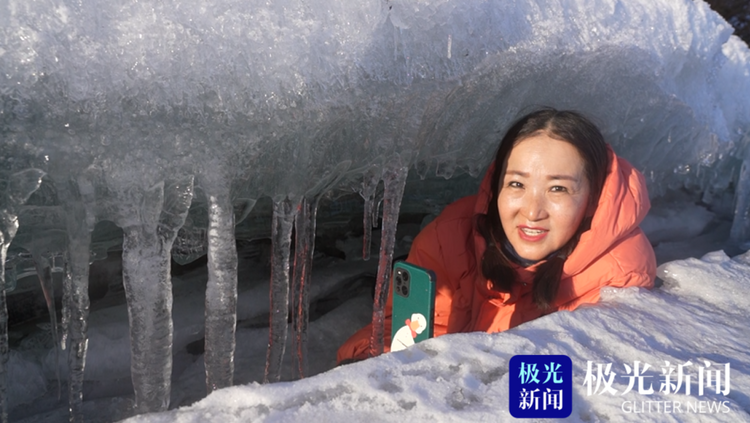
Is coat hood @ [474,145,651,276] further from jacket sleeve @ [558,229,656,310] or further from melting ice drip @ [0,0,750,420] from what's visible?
melting ice drip @ [0,0,750,420]

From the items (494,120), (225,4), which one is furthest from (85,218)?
(494,120)

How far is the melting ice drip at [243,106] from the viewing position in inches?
54.9

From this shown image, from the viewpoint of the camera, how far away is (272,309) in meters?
2.00

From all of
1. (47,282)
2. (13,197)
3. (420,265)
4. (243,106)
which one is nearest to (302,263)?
(420,265)

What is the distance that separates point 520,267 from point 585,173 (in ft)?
1.22

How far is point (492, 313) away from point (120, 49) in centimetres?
146

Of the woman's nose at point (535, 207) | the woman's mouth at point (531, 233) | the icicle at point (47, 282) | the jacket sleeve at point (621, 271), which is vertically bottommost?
the icicle at point (47, 282)

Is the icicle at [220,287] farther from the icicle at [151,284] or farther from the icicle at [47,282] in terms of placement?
the icicle at [47,282]

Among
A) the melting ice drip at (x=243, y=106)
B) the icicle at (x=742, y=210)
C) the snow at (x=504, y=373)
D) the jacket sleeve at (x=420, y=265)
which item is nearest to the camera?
the snow at (x=504, y=373)

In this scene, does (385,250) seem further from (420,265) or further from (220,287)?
(220,287)

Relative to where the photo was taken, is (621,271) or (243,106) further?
(621,271)

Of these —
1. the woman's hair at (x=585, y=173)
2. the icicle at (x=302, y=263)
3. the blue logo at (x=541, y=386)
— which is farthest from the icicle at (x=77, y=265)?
the woman's hair at (x=585, y=173)

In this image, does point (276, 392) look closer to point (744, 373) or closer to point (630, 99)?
point (744, 373)

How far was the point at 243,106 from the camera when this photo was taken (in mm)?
1563
